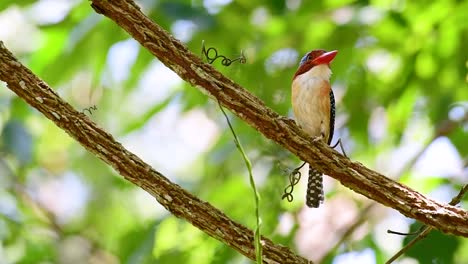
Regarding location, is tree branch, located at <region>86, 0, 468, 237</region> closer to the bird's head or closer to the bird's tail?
the bird's head

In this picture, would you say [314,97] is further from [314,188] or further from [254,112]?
[254,112]

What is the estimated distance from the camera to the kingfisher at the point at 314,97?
5.37 feet

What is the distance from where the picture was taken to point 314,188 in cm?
197

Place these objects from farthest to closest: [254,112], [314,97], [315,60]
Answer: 1. [314,97]
2. [315,60]
3. [254,112]

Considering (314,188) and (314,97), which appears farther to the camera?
(314,188)

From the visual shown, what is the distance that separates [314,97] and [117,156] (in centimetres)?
57

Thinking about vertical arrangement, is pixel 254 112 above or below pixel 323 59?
below

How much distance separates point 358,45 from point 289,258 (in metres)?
1.09

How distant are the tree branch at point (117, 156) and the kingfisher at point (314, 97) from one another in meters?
0.29

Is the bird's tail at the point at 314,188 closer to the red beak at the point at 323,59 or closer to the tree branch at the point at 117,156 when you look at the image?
the red beak at the point at 323,59

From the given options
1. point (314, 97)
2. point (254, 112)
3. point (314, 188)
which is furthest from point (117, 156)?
point (314, 188)

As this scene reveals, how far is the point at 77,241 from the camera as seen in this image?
3.18 metres

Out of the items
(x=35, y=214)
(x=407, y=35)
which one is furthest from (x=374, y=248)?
(x=35, y=214)

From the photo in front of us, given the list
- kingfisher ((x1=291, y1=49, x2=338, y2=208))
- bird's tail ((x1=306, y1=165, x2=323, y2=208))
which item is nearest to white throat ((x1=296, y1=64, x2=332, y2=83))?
kingfisher ((x1=291, y1=49, x2=338, y2=208))
